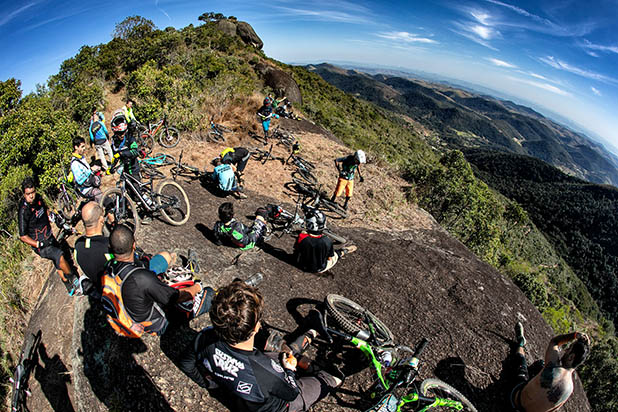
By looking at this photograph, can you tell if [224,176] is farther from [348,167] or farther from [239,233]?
[348,167]

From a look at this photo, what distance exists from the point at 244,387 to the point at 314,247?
3771mm

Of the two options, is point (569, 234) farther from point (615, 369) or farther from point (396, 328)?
point (396, 328)

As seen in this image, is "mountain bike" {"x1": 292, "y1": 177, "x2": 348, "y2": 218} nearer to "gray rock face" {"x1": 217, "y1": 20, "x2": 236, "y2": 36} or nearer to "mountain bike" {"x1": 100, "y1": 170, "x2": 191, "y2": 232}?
"mountain bike" {"x1": 100, "y1": 170, "x2": 191, "y2": 232}

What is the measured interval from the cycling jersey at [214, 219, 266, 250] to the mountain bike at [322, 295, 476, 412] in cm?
245

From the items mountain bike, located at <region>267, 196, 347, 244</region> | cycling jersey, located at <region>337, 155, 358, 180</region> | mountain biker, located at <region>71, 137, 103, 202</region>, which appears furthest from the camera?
cycling jersey, located at <region>337, 155, 358, 180</region>

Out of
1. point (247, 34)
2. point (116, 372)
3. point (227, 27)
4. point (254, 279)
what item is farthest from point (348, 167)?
point (247, 34)

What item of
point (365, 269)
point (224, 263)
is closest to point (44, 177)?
point (224, 263)

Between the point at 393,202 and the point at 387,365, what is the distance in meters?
9.20

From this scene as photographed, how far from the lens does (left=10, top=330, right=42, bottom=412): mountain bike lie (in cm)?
452

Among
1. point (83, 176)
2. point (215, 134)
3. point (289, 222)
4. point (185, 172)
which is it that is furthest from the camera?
point (215, 134)

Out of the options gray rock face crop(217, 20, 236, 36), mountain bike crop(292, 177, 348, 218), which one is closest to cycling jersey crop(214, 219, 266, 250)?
mountain bike crop(292, 177, 348, 218)

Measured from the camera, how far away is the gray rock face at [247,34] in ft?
160

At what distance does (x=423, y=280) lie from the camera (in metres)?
7.39

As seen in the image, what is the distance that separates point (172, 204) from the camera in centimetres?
697
